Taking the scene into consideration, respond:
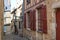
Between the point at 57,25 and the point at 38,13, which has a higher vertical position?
the point at 38,13

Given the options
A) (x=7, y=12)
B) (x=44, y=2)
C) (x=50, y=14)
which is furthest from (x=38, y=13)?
(x=7, y=12)

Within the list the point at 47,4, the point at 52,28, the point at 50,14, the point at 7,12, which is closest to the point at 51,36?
the point at 52,28

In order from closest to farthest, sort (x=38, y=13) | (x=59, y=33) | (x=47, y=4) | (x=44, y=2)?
1. (x=59, y=33)
2. (x=47, y=4)
3. (x=44, y=2)
4. (x=38, y=13)

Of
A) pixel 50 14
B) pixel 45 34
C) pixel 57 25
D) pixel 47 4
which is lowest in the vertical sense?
pixel 45 34

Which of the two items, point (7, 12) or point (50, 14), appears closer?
point (50, 14)

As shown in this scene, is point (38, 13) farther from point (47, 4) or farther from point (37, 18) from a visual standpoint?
point (47, 4)

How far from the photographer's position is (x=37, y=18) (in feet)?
36.7

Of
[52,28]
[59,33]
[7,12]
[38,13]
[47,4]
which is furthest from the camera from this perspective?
[7,12]

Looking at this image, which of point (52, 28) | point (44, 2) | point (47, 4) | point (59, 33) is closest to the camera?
point (59, 33)

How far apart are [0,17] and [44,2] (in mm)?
3061

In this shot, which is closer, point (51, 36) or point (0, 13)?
point (0, 13)

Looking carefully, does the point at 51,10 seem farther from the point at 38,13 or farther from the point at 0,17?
the point at 38,13

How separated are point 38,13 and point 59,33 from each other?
160 inches

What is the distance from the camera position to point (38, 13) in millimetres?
11148
